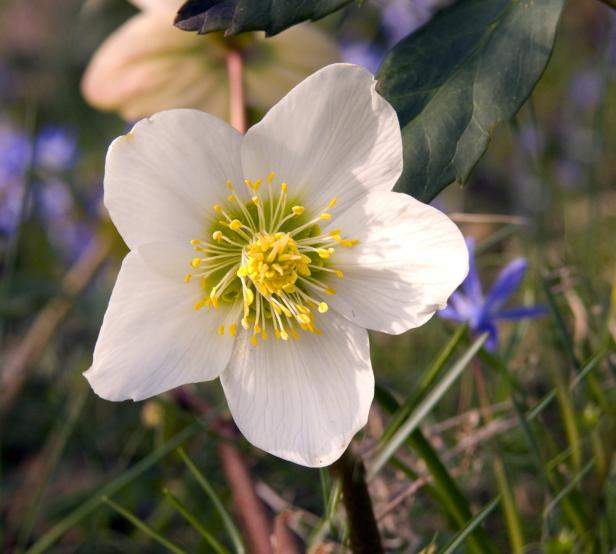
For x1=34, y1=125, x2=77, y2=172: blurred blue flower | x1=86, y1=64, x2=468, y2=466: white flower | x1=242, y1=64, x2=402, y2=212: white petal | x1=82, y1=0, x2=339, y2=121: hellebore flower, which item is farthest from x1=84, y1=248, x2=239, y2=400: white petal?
x1=34, y1=125, x2=77, y2=172: blurred blue flower

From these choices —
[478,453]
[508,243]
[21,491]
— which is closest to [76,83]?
[508,243]

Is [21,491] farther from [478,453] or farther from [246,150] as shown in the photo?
[246,150]

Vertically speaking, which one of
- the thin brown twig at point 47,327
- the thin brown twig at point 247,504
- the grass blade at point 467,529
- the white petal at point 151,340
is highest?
the white petal at point 151,340

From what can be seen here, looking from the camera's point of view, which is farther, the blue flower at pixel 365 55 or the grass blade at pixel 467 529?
the blue flower at pixel 365 55

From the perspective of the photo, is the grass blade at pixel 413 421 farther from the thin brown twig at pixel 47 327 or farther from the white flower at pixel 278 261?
the thin brown twig at pixel 47 327

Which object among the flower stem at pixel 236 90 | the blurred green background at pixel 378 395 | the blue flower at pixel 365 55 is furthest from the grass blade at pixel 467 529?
the blue flower at pixel 365 55
